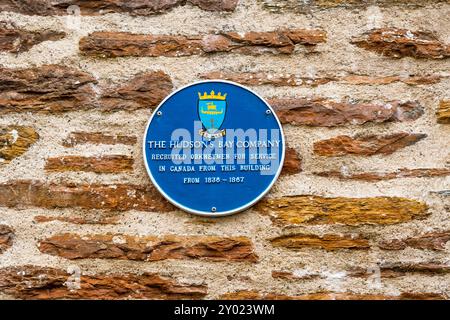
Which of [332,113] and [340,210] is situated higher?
[332,113]

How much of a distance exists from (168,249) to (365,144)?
729 millimetres

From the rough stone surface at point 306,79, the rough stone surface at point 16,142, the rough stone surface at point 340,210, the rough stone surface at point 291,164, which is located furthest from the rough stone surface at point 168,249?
the rough stone surface at point 306,79

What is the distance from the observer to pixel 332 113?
221cm

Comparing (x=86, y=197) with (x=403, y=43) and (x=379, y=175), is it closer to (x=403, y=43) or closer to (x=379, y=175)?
(x=379, y=175)

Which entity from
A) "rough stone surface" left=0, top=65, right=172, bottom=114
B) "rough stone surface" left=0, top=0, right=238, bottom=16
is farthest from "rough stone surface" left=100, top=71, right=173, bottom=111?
"rough stone surface" left=0, top=0, right=238, bottom=16

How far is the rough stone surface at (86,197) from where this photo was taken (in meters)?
2.18

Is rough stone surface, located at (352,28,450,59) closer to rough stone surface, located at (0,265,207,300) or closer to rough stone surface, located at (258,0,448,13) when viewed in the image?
rough stone surface, located at (258,0,448,13)

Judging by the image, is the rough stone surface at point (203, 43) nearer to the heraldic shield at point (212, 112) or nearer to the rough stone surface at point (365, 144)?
the heraldic shield at point (212, 112)

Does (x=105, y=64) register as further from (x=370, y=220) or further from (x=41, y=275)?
(x=370, y=220)

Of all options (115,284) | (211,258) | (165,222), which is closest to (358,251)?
(211,258)

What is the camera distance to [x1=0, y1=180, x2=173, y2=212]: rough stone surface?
2.18 metres

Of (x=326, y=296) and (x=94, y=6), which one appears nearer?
(x=326, y=296)

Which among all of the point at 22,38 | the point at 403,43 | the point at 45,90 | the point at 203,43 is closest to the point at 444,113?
the point at 403,43

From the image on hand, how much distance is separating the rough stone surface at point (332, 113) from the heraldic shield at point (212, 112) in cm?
17
